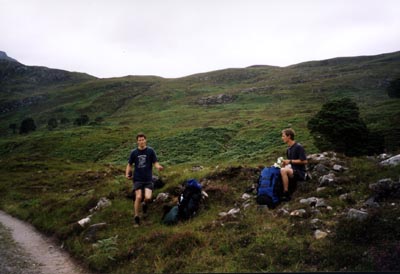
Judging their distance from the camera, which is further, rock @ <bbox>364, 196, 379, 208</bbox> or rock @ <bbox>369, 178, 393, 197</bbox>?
rock @ <bbox>369, 178, 393, 197</bbox>

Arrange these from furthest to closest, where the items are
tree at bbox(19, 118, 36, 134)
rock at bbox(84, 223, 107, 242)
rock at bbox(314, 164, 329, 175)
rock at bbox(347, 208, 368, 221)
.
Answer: tree at bbox(19, 118, 36, 134) → rock at bbox(314, 164, 329, 175) → rock at bbox(84, 223, 107, 242) → rock at bbox(347, 208, 368, 221)

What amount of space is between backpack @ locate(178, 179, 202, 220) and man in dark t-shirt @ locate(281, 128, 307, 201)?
309 cm

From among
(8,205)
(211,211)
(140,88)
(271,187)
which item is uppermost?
(140,88)

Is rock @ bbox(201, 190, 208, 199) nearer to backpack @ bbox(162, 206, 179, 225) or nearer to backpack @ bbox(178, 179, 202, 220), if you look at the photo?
backpack @ bbox(178, 179, 202, 220)

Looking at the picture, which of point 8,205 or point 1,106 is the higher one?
point 1,106

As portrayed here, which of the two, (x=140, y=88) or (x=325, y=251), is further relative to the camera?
(x=140, y=88)

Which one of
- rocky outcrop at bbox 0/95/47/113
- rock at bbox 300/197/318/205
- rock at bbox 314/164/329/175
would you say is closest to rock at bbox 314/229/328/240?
rock at bbox 300/197/318/205

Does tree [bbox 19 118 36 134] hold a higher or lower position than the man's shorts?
higher

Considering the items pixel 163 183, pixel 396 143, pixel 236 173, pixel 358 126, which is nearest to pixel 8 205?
pixel 163 183

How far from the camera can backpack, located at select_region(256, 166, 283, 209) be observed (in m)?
A: 10.5

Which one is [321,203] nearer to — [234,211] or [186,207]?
Answer: [234,211]

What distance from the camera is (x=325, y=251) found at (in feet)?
23.0

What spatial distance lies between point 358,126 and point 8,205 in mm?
27144

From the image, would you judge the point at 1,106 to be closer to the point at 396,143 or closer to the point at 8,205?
the point at 8,205
